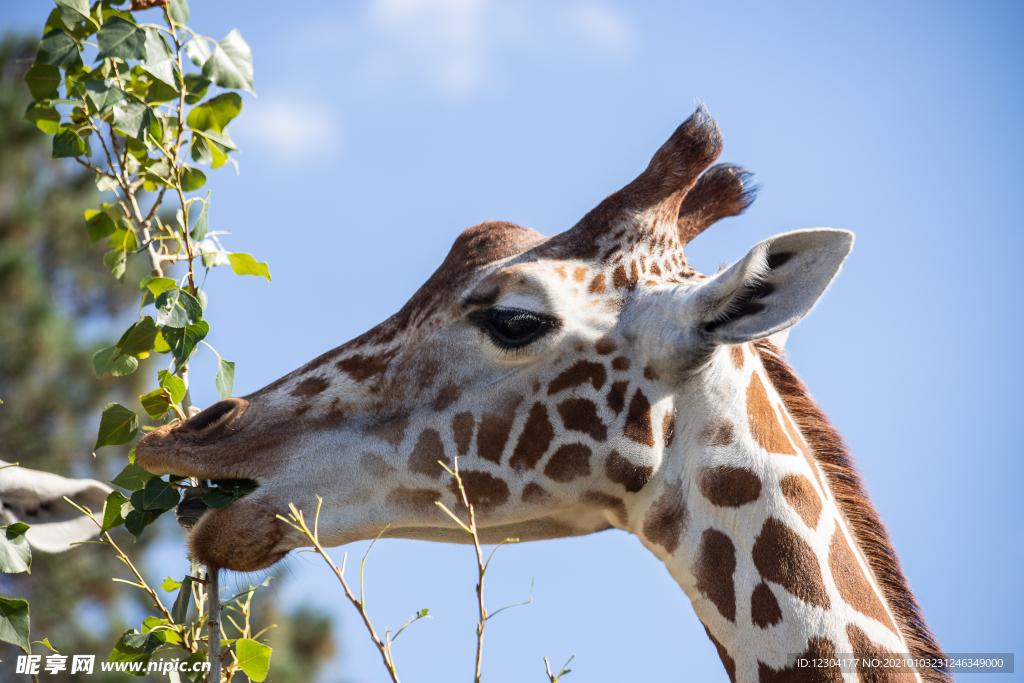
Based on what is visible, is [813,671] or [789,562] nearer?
[813,671]

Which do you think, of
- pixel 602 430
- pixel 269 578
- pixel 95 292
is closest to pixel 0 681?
pixel 95 292

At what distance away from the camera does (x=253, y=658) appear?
2.17m

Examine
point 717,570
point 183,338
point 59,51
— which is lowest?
point 717,570

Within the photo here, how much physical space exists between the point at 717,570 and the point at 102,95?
2349mm

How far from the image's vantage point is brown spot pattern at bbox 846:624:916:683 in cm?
223

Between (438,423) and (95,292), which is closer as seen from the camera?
(438,423)

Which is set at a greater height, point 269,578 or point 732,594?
point 269,578

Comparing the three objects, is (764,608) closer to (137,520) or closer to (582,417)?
(582,417)

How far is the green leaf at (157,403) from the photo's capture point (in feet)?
8.14

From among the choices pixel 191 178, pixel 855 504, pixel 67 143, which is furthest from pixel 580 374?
pixel 67 143

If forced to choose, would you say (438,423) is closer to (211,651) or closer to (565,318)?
(565,318)

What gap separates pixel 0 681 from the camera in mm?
10086

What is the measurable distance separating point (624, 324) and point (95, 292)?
524 inches

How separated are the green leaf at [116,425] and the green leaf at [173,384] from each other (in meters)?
0.14
